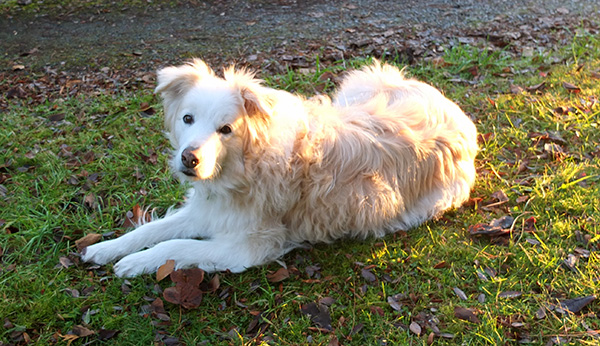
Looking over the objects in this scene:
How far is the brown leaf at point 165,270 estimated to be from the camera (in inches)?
131

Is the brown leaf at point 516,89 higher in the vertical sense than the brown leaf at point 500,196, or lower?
higher

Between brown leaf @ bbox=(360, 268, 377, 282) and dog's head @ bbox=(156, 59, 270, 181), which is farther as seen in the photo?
brown leaf @ bbox=(360, 268, 377, 282)

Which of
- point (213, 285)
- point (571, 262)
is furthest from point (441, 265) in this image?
point (213, 285)

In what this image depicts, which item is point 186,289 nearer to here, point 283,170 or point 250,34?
point 283,170

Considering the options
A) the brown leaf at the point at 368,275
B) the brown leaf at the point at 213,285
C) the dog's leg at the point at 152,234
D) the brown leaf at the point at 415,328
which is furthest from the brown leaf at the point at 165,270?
the brown leaf at the point at 415,328

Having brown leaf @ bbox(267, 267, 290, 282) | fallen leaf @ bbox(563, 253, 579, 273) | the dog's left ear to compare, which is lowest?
fallen leaf @ bbox(563, 253, 579, 273)

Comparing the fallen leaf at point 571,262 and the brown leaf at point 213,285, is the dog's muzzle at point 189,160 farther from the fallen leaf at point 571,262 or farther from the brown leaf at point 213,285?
the fallen leaf at point 571,262

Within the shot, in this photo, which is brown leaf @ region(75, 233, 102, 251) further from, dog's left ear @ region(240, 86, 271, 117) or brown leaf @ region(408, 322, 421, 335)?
brown leaf @ region(408, 322, 421, 335)

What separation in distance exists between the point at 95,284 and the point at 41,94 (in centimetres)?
329

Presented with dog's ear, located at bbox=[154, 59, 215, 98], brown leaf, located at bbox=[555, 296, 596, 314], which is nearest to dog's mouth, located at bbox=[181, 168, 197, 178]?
dog's ear, located at bbox=[154, 59, 215, 98]

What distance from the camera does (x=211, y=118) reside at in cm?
305

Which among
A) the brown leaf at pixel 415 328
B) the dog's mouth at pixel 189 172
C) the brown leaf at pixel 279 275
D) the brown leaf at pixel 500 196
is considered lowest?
the brown leaf at pixel 415 328

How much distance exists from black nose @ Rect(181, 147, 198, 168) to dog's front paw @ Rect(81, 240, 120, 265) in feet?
3.69

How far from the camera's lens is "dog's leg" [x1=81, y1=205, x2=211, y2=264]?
139 inches
